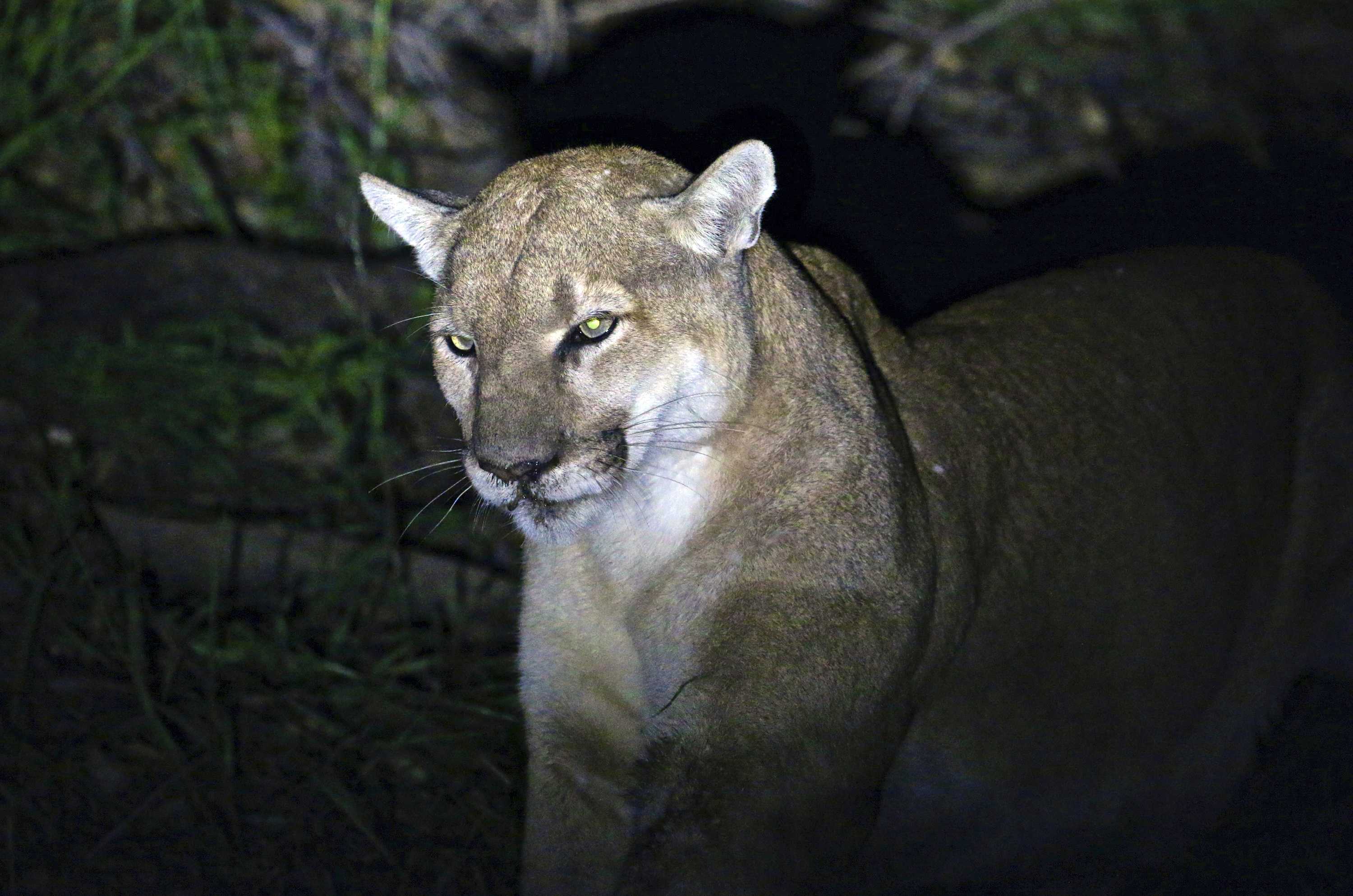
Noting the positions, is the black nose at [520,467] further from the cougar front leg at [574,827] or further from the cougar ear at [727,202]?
the cougar front leg at [574,827]

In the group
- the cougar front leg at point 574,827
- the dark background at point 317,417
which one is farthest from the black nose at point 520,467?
the dark background at point 317,417

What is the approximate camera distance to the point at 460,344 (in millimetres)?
2910

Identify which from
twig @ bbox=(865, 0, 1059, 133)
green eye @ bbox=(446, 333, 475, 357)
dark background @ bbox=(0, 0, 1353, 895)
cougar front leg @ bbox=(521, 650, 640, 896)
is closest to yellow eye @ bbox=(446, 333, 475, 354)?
green eye @ bbox=(446, 333, 475, 357)

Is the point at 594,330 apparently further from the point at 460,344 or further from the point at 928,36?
the point at 928,36

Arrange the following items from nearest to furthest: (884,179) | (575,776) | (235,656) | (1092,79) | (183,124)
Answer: (575,776), (235,656), (884,179), (183,124), (1092,79)

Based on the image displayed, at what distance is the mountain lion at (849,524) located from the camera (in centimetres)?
269

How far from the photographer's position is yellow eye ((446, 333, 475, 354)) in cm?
289

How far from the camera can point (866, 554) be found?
109 inches

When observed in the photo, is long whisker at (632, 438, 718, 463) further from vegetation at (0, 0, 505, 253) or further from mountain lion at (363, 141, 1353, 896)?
vegetation at (0, 0, 505, 253)

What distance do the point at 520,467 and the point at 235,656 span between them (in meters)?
1.88

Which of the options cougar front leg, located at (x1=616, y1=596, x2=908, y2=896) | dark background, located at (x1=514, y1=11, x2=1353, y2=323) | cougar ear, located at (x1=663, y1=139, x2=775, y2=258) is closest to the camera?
cougar front leg, located at (x1=616, y1=596, x2=908, y2=896)

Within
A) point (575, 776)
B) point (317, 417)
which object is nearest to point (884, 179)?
point (317, 417)

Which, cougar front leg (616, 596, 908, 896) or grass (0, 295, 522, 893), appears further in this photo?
grass (0, 295, 522, 893)

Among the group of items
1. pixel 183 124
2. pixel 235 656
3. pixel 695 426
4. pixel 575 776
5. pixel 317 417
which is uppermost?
pixel 695 426
